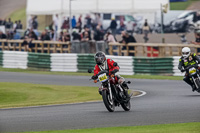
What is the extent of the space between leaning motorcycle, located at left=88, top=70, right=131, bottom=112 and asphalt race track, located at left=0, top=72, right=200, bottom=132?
0.68 feet

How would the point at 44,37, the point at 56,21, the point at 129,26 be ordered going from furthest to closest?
the point at 56,21
the point at 129,26
the point at 44,37

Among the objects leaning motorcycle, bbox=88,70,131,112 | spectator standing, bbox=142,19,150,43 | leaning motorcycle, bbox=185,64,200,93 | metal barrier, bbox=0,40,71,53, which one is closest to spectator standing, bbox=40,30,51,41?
metal barrier, bbox=0,40,71,53

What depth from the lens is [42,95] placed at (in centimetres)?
1961

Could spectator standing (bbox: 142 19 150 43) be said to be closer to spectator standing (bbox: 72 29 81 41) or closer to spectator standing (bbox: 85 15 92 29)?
spectator standing (bbox: 85 15 92 29)

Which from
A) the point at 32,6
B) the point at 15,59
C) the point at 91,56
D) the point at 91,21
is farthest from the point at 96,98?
the point at 32,6

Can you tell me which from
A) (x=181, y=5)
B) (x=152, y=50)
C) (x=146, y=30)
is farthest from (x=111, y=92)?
(x=181, y=5)

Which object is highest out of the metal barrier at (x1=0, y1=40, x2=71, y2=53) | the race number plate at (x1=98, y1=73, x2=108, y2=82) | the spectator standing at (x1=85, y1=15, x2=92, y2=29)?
the spectator standing at (x1=85, y1=15, x2=92, y2=29)

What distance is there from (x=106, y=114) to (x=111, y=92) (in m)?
0.65

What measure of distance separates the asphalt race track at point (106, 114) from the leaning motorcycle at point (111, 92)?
21 cm

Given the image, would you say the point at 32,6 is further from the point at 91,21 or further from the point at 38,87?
the point at 38,87

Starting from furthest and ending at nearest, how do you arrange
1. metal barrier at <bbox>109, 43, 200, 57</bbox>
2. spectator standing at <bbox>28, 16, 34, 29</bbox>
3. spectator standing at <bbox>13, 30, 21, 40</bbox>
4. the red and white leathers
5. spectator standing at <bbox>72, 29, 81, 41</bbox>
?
spectator standing at <bbox>28, 16, 34, 29</bbox> < spectator standing at <bbox>13, 30, 21, 40</bbox> < spectator standing at <bbox>72, 29, 81, 41</bbox> < metal barrier at <bbox>109, 43, 200, 57</bbox> < the red and white leathers

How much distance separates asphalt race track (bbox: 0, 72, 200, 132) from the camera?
1180cm

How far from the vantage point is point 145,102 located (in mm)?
16500

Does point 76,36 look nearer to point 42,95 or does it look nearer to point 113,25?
point 113,25
